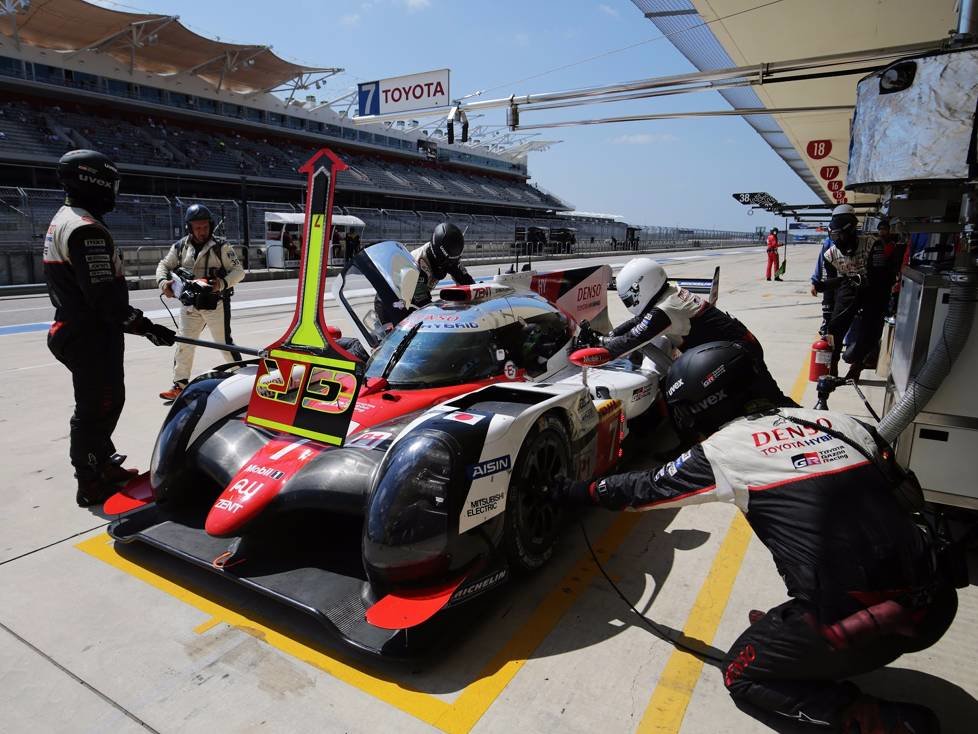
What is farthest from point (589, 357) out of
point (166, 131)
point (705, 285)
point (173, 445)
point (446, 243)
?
point (166, 131)

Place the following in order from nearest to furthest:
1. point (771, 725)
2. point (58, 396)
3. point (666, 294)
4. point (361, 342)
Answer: point (771, 725) → point (666, 294) → point (361, 342) → point (58, 396)

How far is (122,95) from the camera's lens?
40375 millimetres

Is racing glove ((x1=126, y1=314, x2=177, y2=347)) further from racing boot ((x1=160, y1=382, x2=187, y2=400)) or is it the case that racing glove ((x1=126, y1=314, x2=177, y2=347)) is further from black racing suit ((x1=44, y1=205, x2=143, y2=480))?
racing boot ((x1=160, y1=382, x2=187, y2=400))

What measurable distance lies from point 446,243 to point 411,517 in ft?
13.7

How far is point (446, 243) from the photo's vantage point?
637cm

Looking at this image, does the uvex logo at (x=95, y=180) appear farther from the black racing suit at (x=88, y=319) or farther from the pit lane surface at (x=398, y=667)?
the pit lane surface at (x=398, y=667)

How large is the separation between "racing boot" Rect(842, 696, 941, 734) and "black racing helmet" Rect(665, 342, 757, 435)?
107cm

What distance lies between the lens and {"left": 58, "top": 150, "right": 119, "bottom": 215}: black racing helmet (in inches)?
154

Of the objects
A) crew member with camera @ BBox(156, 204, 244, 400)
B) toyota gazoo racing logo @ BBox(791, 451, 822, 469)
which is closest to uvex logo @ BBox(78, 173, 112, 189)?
crew member with camera @ BBox(156, 204, 244, 400)

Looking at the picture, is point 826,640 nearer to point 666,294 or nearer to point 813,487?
point 813,487

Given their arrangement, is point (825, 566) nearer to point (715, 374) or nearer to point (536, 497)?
point (715, 374)

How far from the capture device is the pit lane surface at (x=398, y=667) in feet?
7.77

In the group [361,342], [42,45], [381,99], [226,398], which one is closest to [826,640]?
[226,398]

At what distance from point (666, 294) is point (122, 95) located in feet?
153
